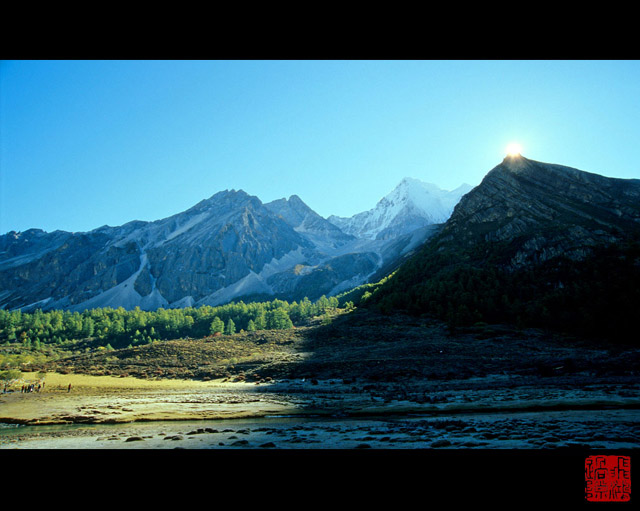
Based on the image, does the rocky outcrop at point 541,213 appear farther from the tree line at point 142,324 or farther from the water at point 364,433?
the water at point 364,433

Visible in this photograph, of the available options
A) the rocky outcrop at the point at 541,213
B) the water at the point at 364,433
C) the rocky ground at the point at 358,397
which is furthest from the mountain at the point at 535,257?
the water at the point at 364,433

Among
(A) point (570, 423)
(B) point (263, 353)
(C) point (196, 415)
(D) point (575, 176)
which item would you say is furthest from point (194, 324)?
(D) point (575, 176)

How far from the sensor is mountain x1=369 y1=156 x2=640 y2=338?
204 ft

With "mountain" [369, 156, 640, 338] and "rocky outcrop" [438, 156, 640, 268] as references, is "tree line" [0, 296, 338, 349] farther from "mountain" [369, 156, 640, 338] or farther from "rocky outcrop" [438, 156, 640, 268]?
"rocky outcrop" [438, 156, 640, 268]
